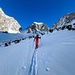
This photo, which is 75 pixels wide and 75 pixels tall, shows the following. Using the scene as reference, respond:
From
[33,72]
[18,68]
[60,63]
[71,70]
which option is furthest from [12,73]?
[71,70]

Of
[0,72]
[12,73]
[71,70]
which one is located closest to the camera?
[71,70]

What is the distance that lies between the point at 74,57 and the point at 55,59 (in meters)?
1.40

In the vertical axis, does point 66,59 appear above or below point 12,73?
above

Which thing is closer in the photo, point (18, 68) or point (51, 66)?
point (51, 66)

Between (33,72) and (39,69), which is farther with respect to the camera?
(39,69)

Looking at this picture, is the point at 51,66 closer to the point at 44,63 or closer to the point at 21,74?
the point at 44,63

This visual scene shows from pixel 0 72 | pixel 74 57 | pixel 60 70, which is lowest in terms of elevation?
pixel 0 72

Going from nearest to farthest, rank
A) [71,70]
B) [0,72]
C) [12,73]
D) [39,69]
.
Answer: [71,70] → [39,69] → [12,73] → [0,72]

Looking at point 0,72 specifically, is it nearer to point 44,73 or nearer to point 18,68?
point 18,68

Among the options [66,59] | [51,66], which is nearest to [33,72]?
[51,66]

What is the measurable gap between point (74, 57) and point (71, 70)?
1663mm

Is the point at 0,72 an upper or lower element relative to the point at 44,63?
lower

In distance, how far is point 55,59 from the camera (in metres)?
9.84

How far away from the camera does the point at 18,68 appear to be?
9.80 m
